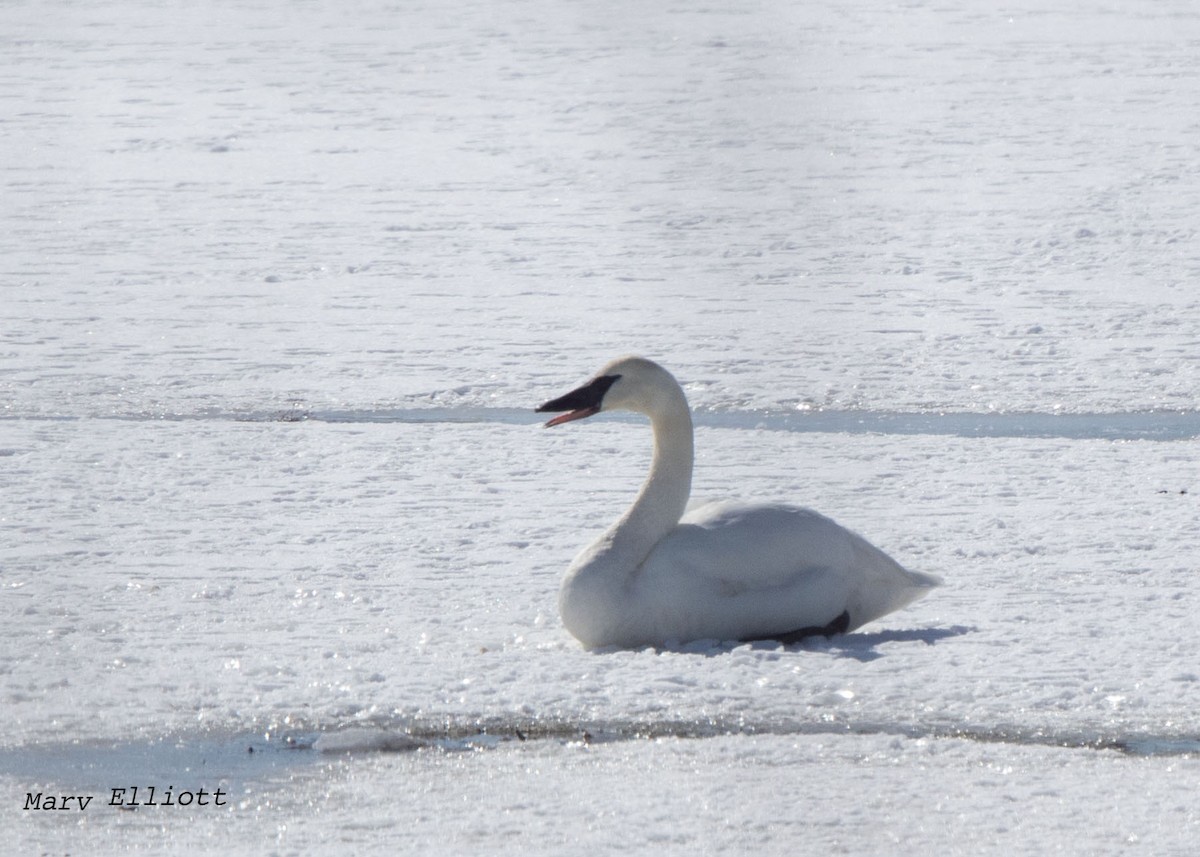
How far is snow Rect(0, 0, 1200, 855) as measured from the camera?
257 cm

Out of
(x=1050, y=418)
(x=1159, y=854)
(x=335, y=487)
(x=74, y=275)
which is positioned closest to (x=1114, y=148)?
(x=1050, y=418)

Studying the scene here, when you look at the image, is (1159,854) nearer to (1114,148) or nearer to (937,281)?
(937,281)

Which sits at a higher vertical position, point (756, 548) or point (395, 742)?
point (756, 548)

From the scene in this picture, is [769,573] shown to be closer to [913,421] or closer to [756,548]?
[756,548]

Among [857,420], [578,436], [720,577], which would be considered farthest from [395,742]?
[857,420]

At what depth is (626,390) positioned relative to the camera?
11.6ft

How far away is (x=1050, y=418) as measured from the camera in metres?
5.11

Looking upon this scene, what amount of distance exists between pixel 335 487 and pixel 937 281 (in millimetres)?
3242

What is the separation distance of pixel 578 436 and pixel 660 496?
66.5 inches

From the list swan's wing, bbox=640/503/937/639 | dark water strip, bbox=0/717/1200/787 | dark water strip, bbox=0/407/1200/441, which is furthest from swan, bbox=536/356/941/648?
dark water strip, bbox=0/407/1200/441

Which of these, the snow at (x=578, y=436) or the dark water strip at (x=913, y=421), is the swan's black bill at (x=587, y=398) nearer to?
the snow at (x=578, y=436)

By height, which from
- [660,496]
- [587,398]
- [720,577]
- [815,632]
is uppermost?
[587,398]

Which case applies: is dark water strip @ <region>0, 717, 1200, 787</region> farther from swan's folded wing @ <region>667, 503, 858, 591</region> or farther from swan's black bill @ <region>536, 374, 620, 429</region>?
swan's black bill @ <region>536, 374, 620, 429</region>

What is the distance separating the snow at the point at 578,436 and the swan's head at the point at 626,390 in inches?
16.4
